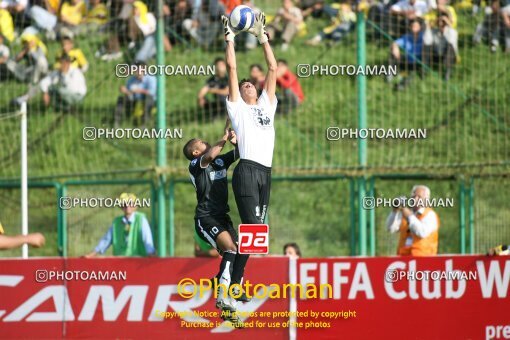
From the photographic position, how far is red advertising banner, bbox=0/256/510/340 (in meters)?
15.4

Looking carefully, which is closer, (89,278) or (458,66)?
(89,278)

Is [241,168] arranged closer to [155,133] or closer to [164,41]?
[155,133]

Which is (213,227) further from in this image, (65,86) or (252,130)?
(65,86)

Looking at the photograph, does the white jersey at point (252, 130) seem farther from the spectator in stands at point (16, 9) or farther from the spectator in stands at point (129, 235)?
the spectator in stands at point (16, 9)

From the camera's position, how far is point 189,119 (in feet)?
63.8

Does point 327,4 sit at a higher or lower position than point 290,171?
higher

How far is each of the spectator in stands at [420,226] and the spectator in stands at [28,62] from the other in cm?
735

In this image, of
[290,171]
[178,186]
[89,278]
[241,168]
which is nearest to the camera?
[241,168]

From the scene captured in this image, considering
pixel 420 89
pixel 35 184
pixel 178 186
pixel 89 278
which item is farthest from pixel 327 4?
pixel 89 278

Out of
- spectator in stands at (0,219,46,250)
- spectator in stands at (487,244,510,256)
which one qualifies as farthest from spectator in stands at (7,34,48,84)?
spectator in stands at (487,244,510,256)

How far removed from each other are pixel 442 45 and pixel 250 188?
287 inches

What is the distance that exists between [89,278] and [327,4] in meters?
7.80

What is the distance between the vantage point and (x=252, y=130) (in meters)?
12.7

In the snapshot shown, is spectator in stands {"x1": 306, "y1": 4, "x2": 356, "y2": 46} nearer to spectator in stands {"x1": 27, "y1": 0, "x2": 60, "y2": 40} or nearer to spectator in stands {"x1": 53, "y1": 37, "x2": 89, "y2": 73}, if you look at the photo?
spectator in stands {"x1": 53, "y1": 37, "x2": 89, "y2": 73}
